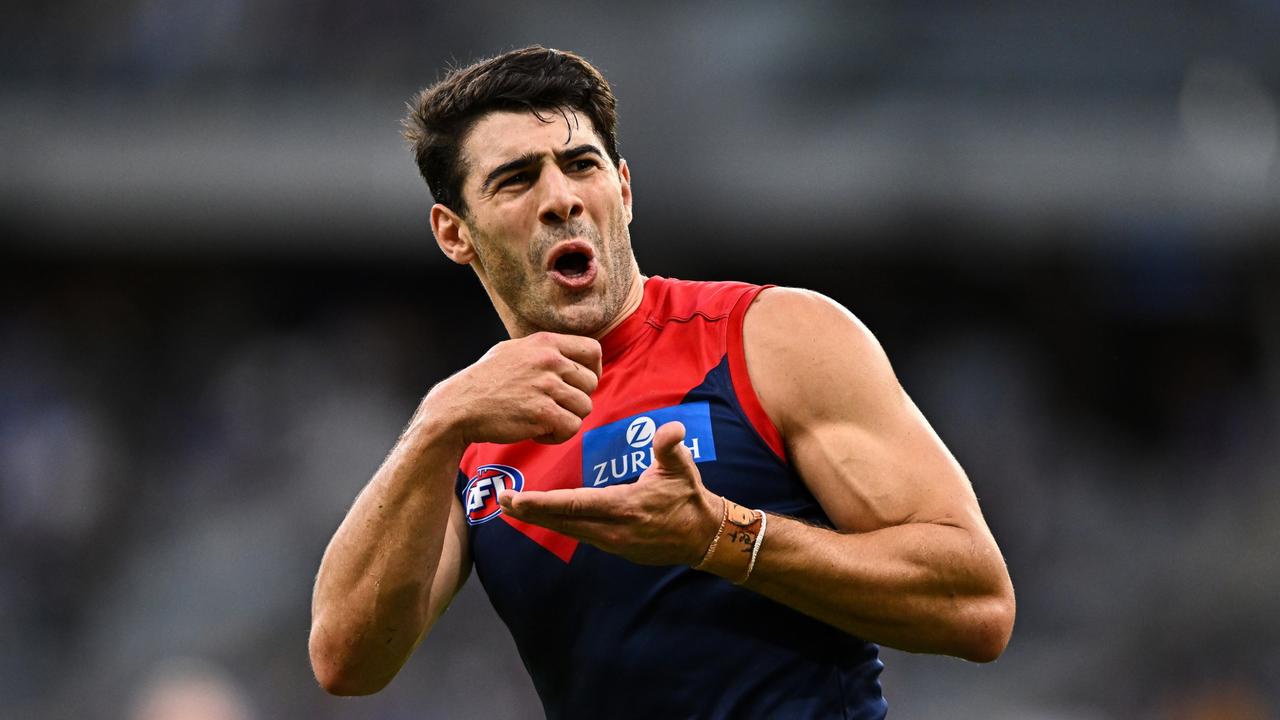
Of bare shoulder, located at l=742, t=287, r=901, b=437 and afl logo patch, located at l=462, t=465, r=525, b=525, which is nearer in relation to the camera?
bare shoulder, located at l=742, t=287, r=901, b=437

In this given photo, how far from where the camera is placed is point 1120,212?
11977 millimetres

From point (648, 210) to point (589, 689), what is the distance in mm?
8718

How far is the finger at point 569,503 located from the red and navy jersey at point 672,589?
0.58 metres

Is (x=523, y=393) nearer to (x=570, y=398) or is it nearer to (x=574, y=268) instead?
(x=570, y=398)

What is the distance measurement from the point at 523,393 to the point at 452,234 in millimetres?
1041

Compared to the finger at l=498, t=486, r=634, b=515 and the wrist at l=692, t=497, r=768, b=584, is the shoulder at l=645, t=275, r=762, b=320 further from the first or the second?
the finger at l=498, t=486, r=634, b=515

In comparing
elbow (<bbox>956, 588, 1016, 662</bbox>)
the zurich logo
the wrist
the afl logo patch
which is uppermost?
the zurich logo

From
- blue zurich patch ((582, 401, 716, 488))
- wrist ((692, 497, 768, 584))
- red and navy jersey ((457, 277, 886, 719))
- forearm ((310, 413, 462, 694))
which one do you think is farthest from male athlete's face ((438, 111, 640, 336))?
wrist ((692, 497, 768, 584))

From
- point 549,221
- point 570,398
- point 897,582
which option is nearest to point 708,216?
point 549,221

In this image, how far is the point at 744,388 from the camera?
3336 millimetres

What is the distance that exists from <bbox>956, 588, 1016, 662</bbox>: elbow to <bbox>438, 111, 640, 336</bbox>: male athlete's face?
1.18m

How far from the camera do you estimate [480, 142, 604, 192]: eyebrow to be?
12.3ft

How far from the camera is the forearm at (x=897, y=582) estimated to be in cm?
301

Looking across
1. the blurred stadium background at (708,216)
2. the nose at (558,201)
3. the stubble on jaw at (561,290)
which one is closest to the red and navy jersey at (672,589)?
the stubble on jaw at (561,290)
